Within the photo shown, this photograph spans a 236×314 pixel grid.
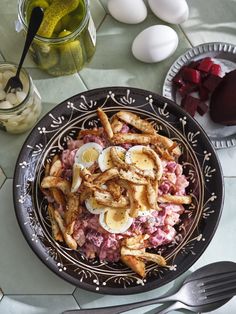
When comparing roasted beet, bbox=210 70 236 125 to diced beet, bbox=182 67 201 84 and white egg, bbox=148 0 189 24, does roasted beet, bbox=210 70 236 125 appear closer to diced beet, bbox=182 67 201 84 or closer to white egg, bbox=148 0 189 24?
diced beet, bbox=182 67 201 84

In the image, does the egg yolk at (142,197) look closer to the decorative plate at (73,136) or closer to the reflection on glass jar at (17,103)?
the decorative plate at (73,136)

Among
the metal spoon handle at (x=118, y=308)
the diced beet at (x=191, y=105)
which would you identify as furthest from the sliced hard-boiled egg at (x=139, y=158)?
the metal spoon handle at (x=118, y=308)

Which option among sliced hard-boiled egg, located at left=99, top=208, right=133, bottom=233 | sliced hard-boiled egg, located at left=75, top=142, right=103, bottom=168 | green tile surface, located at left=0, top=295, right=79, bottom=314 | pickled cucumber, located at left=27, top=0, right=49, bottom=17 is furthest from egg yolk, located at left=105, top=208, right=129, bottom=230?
pickled cucumber, located at left=27, top=0, right=49, bottom=17

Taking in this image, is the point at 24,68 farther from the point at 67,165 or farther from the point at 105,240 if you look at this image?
the point at 105,240

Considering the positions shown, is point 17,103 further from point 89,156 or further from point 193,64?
point 193,64

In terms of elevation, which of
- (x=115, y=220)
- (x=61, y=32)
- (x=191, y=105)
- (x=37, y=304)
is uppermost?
(x=61, y=32)

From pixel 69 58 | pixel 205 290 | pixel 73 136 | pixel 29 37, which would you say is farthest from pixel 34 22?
pixel 205 290

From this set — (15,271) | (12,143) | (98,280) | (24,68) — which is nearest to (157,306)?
(98,280)
